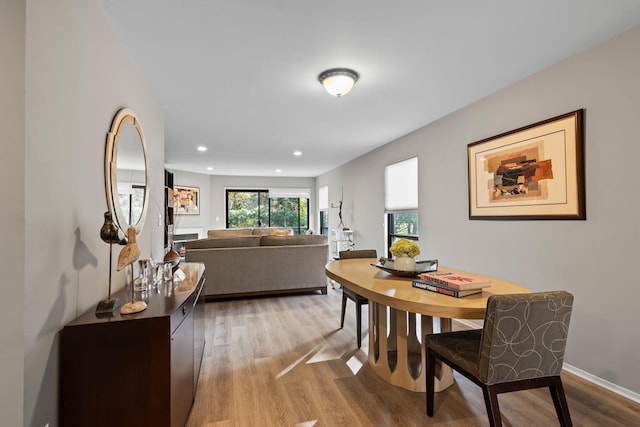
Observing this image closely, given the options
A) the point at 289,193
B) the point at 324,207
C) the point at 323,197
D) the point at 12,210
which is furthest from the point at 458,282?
the point at 289,193

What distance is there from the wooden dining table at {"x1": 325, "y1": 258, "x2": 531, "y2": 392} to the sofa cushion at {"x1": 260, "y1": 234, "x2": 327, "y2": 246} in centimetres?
210

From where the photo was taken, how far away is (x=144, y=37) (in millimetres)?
2146

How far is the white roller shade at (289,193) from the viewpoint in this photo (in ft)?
32.8

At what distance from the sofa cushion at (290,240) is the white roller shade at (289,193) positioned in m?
5.19

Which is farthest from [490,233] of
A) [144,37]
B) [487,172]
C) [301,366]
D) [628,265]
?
[144,37]

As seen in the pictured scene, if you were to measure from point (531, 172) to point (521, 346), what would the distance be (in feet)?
6.16

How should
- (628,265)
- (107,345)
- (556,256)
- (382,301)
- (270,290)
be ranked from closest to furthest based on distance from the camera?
(107,345)
(382,301)
(628,265)
(556,256)
(270,290)

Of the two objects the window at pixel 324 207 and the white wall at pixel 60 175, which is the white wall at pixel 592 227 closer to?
the white wall at pixel 60 175

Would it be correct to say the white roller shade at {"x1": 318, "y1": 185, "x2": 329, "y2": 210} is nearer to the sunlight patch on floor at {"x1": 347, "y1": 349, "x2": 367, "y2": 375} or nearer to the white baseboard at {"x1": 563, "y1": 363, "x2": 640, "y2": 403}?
the sunlight patch on floor at {"x1": 347, "y1": 349, "x2": 367, "y2": 375}

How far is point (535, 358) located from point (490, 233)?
1926 mm

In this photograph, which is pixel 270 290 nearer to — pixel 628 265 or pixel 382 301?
pixel 382 301

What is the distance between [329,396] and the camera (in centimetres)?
214

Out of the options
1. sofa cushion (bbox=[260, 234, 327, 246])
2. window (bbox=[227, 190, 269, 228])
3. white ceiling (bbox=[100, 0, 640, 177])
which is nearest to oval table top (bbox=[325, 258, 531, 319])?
white ceiling (bbox=[100, 0, 640, 177])

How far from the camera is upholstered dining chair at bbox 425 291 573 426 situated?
1.41 m
